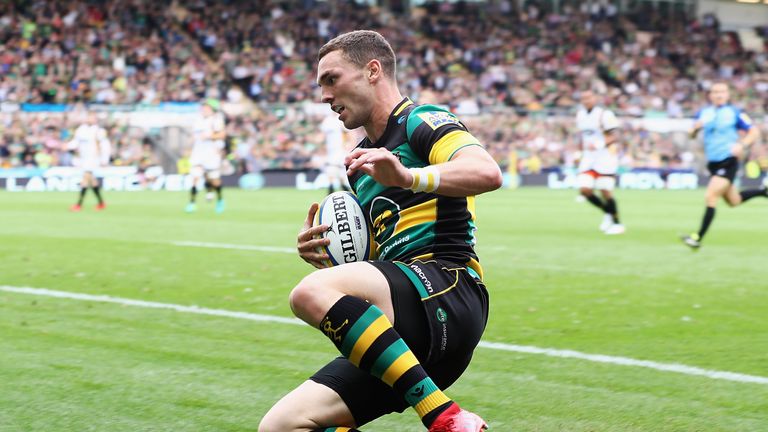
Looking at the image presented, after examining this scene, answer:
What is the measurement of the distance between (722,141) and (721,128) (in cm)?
21

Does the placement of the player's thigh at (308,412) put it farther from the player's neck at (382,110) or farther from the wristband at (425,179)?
the player's neck at (382,110)

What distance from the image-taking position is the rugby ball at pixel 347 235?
13.3 feet

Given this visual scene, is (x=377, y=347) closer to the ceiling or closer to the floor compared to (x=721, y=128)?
closer to the ceiling

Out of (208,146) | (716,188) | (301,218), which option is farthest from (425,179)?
(208,146)

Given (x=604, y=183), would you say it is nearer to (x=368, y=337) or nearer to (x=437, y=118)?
(x=437, y=118)

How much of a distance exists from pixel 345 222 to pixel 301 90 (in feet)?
114

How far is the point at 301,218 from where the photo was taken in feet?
63.5

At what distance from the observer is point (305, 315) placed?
3582mm

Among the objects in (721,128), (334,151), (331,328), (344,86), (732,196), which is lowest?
(334,151)

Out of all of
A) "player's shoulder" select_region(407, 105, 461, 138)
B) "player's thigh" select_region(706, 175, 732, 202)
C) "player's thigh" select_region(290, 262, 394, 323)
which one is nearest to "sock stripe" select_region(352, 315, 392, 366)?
"player's thigh" select_region(290, 262, 394, 323)

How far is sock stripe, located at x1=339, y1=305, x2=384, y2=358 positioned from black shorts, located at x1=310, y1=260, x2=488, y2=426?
153 mm

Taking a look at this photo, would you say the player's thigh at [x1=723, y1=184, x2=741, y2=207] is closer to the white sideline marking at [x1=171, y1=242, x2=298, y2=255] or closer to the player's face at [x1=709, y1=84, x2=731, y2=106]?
the player's face at [x1=709, y1=84, x2=731, y2=106]

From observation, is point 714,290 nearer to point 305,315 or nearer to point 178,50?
point 305,315

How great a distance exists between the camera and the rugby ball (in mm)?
4055
